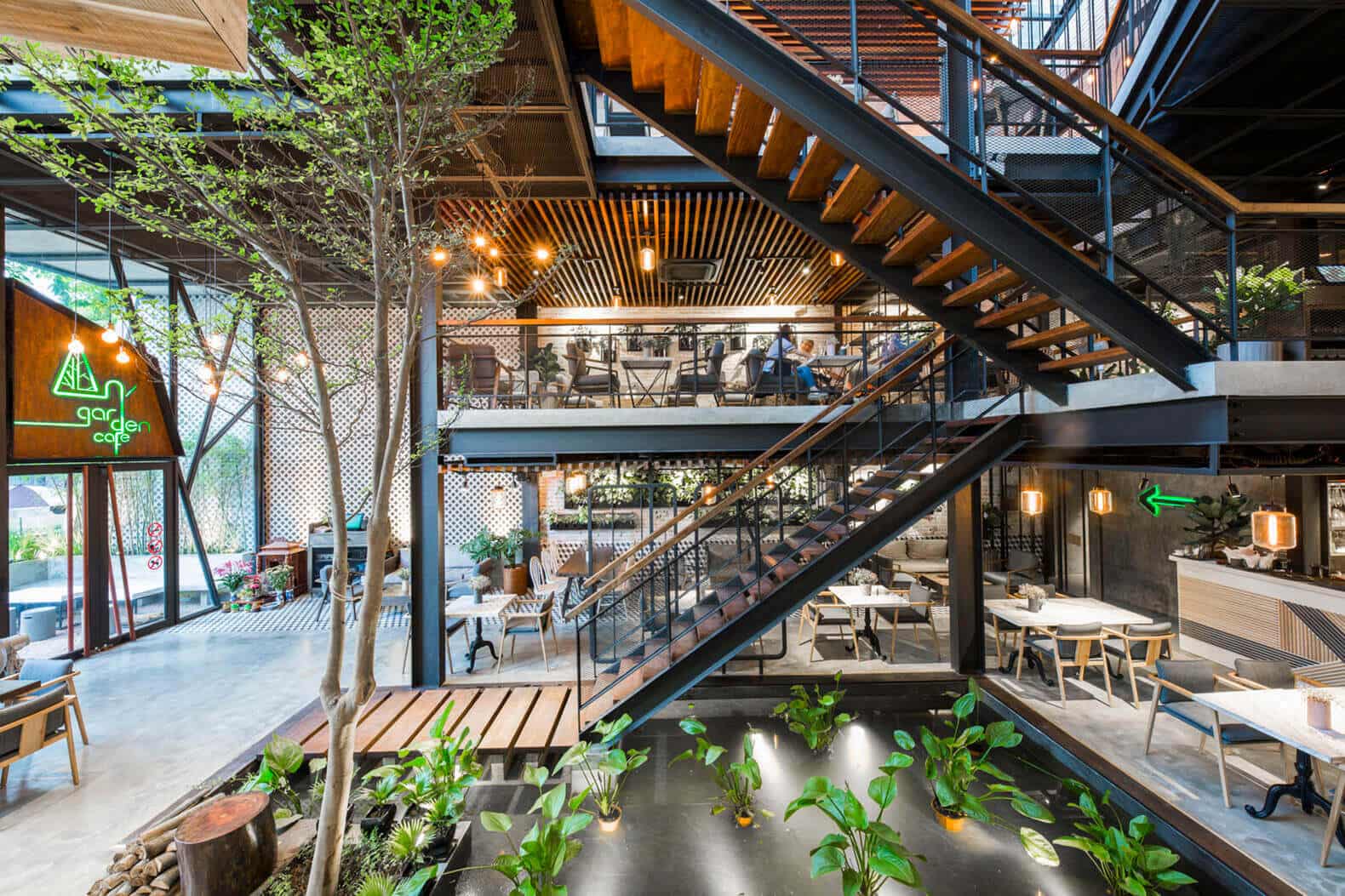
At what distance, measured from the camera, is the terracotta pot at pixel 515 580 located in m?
8.87

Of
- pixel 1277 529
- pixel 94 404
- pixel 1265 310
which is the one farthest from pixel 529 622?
pixel 1277 529

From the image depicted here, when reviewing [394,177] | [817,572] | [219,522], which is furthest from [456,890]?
[219,522]

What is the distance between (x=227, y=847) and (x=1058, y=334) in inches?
201

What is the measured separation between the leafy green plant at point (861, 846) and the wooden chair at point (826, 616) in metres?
3.11

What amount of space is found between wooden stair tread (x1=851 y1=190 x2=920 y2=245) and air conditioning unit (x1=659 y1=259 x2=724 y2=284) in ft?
14.5

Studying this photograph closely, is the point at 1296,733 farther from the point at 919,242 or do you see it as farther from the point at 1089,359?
the point at 919,242

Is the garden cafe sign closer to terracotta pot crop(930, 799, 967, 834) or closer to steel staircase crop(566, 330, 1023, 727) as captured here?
steel staircase crop(566, 330, 1023, 727)

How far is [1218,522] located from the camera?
7.07m

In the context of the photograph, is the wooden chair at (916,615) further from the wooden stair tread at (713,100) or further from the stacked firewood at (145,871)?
the stacked firewood at (145,871)

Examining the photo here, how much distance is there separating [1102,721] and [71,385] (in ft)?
38.8

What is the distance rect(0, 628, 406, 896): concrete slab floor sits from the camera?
11.7 ft

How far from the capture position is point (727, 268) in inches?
345

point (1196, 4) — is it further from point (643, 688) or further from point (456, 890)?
point (456, 890)

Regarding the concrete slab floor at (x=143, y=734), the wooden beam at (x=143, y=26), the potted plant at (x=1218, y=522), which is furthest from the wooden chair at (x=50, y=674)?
the potted plant at (x=1218, y=522)
